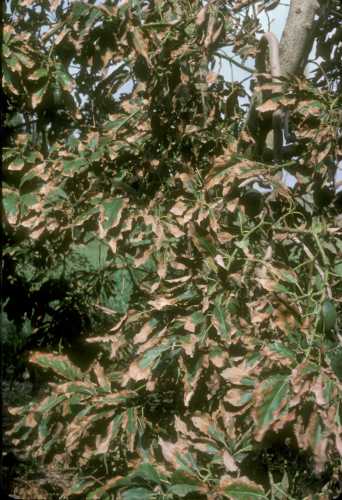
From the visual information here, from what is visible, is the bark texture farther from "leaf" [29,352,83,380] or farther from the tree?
"leaf" [29,352,83,380]

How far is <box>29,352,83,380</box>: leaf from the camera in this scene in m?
1.81

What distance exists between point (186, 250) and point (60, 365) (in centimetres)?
54

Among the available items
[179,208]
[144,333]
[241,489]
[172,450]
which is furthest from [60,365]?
[241,489]

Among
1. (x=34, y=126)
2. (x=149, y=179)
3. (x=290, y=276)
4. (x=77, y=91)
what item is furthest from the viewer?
(x=77, y=91)

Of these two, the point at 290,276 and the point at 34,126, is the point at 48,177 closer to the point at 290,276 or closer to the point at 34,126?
the point at 34,126

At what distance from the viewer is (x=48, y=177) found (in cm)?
189

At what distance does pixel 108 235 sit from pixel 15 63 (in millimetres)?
634

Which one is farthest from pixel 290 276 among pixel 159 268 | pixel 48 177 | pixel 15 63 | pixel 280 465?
pixel 15 63

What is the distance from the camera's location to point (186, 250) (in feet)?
6.26

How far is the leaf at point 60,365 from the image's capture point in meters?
1.81

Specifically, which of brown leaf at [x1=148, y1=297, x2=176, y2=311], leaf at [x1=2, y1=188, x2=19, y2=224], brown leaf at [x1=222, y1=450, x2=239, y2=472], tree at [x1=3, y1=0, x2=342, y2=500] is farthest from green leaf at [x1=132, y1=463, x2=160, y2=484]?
leaf at [x1=2, y1=188, x2=19, y2=224]

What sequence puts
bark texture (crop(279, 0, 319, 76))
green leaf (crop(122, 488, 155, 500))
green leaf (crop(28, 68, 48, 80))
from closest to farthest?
green leaf (crop(122, 488, 155, 500)), green leaf (crop(28, 68, 48, 80)), bark texture (crop(279, 0, 319, 76))

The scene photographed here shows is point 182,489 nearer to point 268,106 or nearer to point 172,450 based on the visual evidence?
point 172,450

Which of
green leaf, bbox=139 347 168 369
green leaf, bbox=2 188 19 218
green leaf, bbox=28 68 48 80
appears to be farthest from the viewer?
green leaf, bbox=28 68 48 80
